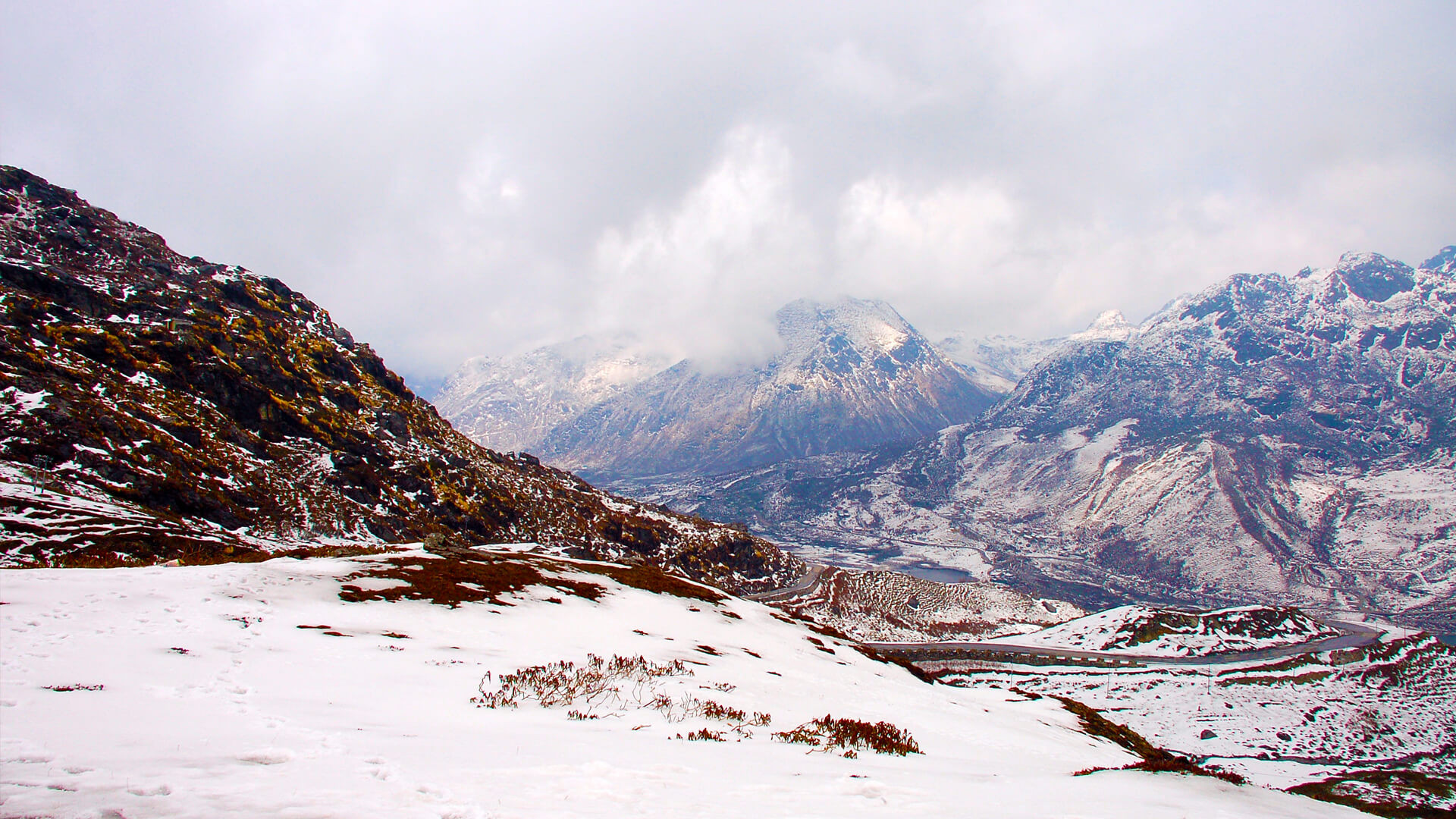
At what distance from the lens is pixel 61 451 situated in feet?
170

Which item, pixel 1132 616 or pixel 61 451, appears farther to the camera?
pixel 1132 616

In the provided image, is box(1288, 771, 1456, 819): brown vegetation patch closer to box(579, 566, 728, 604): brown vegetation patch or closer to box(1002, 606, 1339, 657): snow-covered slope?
box(579, 566, 728, 604): brown vegetation patch

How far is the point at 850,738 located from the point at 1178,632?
14848 cm

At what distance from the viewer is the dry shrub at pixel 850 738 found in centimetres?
1641

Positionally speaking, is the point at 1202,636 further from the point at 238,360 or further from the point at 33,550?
the point at 238,360

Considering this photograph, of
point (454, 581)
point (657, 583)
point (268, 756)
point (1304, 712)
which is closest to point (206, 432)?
point (454, 581)

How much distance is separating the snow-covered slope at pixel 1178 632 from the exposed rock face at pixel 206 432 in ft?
244

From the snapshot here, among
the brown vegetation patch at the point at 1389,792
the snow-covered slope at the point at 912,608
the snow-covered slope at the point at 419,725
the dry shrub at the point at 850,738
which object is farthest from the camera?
the snow-covered slope at the point at 912,608

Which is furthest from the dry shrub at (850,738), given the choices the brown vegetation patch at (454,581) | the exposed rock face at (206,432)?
the exposed rock face at (206,432)

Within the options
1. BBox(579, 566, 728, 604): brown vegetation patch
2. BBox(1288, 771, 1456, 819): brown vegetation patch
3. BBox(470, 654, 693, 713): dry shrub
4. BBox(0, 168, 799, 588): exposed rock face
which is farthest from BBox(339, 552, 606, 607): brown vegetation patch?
BBox(1288, 771, 1456, 819): brown vegetation patch

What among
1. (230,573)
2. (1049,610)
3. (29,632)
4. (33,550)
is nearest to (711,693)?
(29,632)

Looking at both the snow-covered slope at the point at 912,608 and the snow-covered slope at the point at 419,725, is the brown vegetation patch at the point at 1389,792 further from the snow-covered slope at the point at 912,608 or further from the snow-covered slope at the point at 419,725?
the snow-covered slope at the point at 912,608

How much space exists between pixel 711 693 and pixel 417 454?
99820 millimetres

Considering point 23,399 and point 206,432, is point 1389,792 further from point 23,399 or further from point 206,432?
point 206,432
